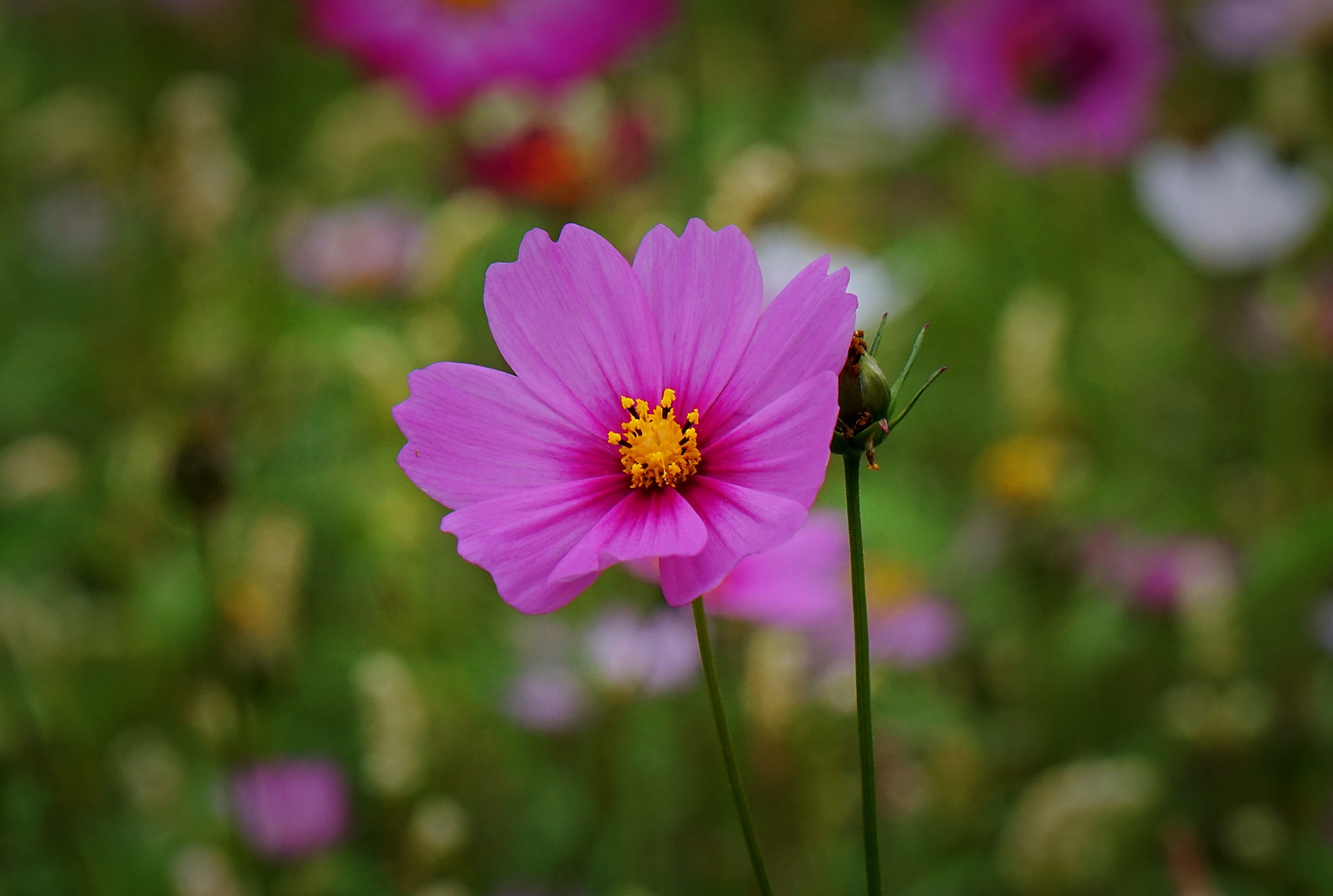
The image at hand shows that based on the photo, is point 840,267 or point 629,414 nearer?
point 629,414

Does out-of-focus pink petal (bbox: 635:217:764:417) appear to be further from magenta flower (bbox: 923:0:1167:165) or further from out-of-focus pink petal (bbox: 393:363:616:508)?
magenta flower (bbox: 923:0:1167:165)

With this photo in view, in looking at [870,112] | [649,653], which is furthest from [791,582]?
[870,112]

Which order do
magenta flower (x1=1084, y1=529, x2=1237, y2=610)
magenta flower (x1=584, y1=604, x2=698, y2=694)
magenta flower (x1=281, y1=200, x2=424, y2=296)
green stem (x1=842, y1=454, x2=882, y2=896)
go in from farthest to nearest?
magenta flower (x1=281, y1=200, x2=424, y2=296)
magenta flower (x1=1084, y1=529, x2=1237, y2=610)
magenta flower (x1=584, y1=604, x2=698, y2=694)
green stem (x1=842, y1=454, x2=882, y2=896)

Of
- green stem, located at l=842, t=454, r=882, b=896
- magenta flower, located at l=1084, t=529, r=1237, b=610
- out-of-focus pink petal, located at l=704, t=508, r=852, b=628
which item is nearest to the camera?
green stem, located at l=842, t=454, r=882, b=896

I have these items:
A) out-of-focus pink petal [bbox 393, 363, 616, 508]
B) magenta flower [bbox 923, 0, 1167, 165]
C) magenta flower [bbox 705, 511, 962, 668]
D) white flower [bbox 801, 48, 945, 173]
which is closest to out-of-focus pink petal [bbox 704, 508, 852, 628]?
magenta flower [bbox 705, 511, 962, 668]

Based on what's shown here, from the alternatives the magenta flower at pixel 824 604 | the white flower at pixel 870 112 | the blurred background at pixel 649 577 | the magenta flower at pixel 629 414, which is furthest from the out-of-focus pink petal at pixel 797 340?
the white flower at pixel 870 112

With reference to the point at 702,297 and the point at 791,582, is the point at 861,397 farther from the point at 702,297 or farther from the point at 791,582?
the point at 791,582
